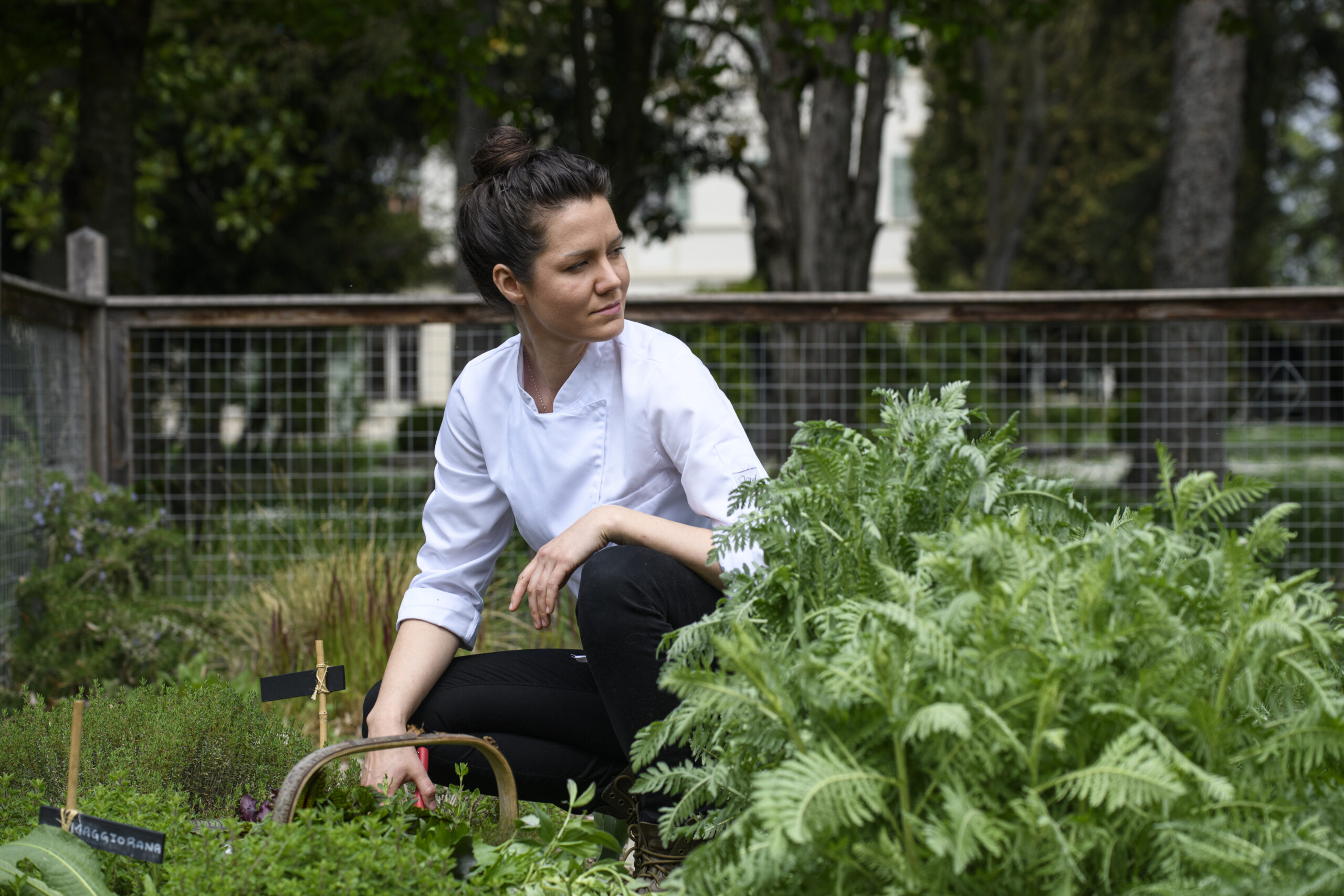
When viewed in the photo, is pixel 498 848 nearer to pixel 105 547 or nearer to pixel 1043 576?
pixel 1043 576

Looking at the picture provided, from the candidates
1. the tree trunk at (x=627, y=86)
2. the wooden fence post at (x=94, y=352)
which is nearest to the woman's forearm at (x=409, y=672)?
the wooden fence post at (x=94, y=352)

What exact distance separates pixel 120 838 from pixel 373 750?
0.32m

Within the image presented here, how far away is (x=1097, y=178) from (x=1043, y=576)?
63.2 ft

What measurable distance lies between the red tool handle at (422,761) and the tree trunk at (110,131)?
414cm

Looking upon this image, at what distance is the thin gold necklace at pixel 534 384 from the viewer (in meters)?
1.95

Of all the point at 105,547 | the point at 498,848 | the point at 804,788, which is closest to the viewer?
the point at 804,788

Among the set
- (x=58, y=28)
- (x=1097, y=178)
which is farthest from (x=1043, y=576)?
(x=1097, y=178)

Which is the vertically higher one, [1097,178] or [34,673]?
[1097,178]

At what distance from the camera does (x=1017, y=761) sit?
99cm

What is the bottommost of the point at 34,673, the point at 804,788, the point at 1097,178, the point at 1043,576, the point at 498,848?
the point at 34,673

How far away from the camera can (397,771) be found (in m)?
1.68

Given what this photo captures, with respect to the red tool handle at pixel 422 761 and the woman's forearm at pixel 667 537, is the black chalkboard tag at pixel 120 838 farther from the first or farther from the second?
the woman's forearm at pixel 667 537

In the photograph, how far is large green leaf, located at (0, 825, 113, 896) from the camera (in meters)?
1.33

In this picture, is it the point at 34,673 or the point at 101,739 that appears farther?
the point at 34,673
